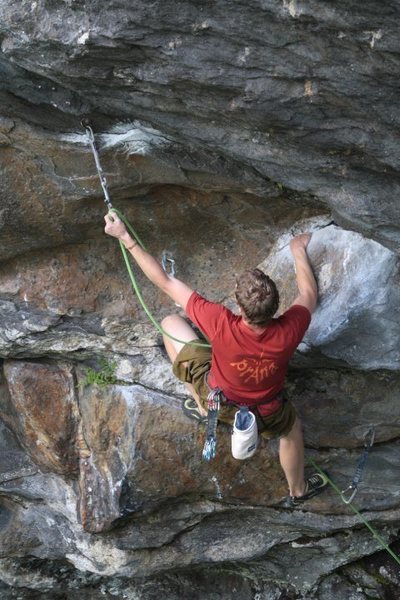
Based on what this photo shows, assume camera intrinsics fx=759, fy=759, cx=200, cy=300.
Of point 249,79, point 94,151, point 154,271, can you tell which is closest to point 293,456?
point 154,271

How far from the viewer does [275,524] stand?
6.84 meters

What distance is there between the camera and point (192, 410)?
590 cm

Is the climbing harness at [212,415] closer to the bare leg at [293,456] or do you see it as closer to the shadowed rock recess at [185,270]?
the bare leg at [293,456]

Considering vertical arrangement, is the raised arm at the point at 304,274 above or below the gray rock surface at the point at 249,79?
below

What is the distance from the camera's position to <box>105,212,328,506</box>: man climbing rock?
4.23 m

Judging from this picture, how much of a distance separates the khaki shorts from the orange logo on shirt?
0.53 meters

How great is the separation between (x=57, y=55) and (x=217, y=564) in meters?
5.62

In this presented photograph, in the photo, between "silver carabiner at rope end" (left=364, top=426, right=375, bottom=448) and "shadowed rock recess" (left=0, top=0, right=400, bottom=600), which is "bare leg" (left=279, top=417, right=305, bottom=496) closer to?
"shadowed rock recess" (left=0, top=0, right=400, bottom=600)

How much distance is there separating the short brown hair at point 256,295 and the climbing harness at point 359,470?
2.30 meters

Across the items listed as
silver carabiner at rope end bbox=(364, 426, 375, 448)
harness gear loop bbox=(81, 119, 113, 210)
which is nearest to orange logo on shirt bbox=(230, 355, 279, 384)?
harness gear loop bbox=(81, 119, 113, 210)

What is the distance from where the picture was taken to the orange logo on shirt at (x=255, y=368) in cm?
452

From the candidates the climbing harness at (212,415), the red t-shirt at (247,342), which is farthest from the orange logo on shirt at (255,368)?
the climbing harness at (212,415)

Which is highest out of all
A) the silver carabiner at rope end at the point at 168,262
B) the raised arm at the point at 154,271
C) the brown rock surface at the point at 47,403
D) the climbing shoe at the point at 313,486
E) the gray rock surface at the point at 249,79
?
the gray rock surface at the point at 249,79

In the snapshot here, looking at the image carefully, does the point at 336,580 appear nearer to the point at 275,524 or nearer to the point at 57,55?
the point at 275,524
